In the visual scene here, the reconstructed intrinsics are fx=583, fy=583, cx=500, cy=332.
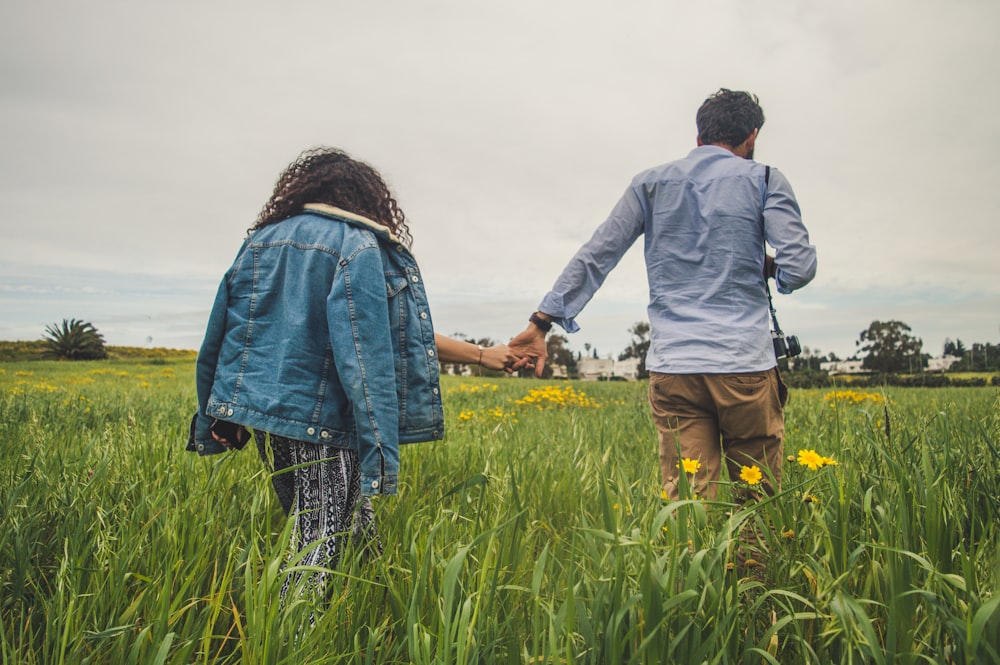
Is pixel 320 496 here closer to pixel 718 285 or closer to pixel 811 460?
pixel 811 460

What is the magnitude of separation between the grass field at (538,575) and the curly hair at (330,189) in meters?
0.98

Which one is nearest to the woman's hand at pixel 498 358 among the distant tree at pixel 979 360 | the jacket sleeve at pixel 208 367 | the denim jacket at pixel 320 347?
the denim jacket at pixel 320 347

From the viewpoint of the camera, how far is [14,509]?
7.02ft

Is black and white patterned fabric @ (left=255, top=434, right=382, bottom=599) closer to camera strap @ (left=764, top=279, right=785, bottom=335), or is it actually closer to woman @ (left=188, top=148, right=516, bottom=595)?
woman @ (left=188, top=148, right=516, bottom=595)

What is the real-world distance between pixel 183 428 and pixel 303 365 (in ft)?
9.43

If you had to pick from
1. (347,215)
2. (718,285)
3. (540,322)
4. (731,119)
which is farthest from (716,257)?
(347,215)

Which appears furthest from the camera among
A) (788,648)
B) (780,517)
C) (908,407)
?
(908,407)

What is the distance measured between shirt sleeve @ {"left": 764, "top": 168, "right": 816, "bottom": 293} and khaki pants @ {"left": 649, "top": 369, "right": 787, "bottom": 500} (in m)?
0.44

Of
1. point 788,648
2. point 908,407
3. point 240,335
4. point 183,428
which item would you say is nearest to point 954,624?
point 788,648

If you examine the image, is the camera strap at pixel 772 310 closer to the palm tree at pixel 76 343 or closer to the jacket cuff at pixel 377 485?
the jacket cuff at pixel 377 485

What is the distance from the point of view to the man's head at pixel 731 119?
2.68m

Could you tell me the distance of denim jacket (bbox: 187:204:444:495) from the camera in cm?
185

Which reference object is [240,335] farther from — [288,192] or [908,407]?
[908,407]

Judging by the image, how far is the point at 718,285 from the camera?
8.23 ft
